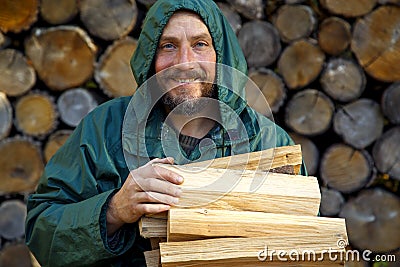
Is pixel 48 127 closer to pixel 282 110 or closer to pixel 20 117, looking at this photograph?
pixel 20 117

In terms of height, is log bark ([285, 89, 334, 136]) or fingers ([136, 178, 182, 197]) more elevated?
fingers ([136, 178, 182, 197])

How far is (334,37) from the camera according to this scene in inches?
153

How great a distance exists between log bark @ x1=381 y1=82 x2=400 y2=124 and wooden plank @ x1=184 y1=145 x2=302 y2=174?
2110 millimetres

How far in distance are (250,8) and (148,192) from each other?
243 centimetres

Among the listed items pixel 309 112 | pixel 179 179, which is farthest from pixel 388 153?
pixel 179 179

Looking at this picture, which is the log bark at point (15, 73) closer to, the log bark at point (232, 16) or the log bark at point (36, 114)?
the log bark at point (36, 114)

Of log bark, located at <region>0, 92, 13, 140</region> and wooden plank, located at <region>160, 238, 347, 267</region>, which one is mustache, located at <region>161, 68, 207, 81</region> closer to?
wooden plank, located at <region>160, 238, 347, 267</region>

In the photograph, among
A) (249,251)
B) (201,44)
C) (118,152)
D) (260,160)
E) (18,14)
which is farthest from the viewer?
(18,14)

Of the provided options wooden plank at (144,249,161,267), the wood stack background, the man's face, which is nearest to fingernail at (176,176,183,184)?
wooden plank at (144,249,161,267)

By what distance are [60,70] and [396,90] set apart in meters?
1.98

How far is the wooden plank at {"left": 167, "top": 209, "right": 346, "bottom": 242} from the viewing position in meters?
1.69

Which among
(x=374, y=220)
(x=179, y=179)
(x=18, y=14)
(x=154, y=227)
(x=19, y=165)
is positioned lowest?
(x=374, y=220)

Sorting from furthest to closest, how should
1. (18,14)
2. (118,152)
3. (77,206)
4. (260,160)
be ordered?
(18,14) < (118,152) < (77,206) < (260,160)

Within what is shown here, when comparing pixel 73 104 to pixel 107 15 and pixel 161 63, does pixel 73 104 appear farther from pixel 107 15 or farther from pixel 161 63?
pixel 161 63
